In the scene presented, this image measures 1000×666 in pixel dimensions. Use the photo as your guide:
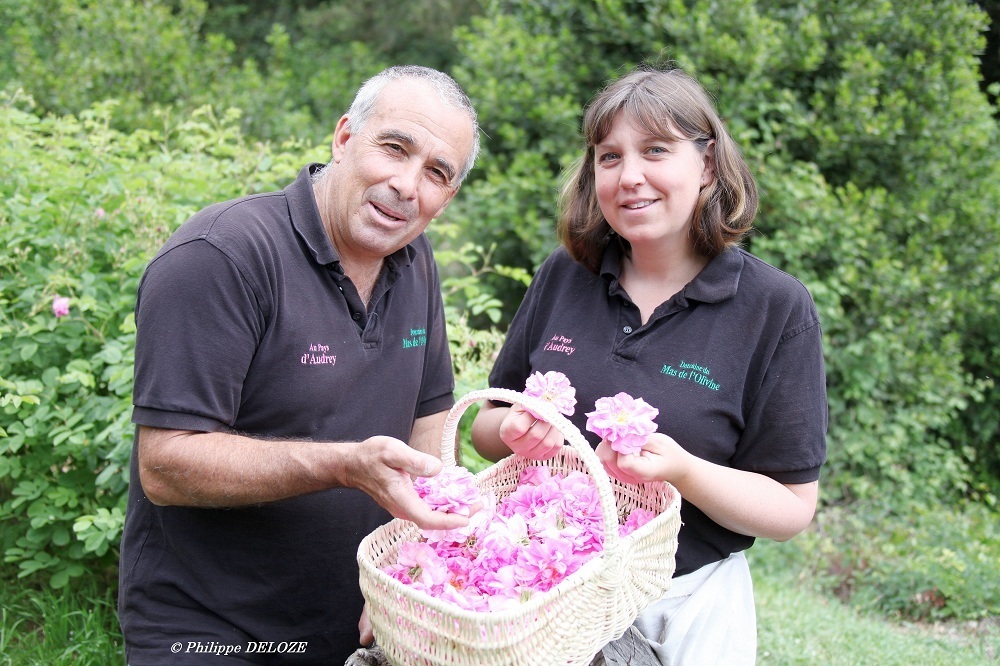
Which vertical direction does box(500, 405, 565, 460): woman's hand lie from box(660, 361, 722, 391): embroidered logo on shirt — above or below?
below

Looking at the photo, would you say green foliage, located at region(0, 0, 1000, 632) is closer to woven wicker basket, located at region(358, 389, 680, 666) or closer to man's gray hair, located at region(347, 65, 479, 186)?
man's gray hair, located at region(347, 65, 479, 186)

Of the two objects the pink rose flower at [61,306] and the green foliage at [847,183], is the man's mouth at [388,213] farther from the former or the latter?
the green foliage at [847,183]

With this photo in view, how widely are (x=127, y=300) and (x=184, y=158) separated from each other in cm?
132

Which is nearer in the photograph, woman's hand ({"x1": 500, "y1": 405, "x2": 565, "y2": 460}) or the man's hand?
the man's hand

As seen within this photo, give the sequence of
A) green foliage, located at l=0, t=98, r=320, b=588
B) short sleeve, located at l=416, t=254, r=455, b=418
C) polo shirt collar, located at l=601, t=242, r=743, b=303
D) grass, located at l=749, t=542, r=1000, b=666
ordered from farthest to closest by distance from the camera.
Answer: grass, located at l=749, t=542, r=1000, b=666, green foliage, located at l=0, t=98, r=320, b=588, short sleeve, located at l=416, t=254, r=455, b=418, polo shirt collar, located at l=601, t=242, r=743, b=303

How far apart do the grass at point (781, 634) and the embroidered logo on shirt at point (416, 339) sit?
5.51ft

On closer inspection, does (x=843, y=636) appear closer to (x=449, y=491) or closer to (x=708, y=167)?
(x=708, y=167)

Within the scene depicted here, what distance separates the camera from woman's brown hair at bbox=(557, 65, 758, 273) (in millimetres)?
2328

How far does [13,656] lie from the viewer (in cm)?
311

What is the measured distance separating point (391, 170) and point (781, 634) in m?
2.78

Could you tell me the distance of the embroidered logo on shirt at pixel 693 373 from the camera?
2225mm

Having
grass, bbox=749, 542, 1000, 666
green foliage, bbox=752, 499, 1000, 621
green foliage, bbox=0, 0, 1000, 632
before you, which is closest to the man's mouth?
green foliage, bbox=0, 0, 1000, 632

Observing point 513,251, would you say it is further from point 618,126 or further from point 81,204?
point 618,126

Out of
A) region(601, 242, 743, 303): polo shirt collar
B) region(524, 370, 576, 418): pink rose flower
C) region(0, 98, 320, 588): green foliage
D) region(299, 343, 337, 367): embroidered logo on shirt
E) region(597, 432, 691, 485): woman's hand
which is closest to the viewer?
region(597, 432, 691, 485): woman's hand
